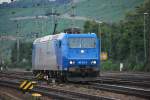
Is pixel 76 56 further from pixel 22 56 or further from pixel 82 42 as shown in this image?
pixel 22 56

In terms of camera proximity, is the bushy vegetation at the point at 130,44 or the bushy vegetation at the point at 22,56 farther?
the bushy vegetation at the point at 22,56

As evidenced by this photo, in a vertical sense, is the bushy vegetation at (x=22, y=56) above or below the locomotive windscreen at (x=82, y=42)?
below

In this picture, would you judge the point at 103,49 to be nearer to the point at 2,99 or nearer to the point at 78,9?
the point at 2,99

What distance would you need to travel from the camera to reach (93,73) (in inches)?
1358

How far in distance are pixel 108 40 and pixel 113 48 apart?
3.70 m

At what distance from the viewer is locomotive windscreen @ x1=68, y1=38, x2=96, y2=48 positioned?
115 feet

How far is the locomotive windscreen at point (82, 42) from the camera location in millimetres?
35188

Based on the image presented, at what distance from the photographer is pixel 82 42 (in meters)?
35.2

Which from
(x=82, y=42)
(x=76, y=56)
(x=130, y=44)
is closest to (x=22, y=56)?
(x=130, y=44)

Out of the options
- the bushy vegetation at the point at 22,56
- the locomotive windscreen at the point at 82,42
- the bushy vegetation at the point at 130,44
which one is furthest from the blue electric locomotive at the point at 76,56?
the bushy vegetation at the point at 22,56

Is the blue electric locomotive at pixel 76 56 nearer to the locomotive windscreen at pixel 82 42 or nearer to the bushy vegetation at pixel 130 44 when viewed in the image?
the locomotive windscreen at pixel 82 42

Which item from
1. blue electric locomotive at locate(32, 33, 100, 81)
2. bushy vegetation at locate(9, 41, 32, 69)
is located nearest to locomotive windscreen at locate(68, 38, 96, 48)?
blue electric locomotive at locate(32, 33, 100, 81)

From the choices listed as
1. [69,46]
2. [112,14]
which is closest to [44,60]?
[69,46]

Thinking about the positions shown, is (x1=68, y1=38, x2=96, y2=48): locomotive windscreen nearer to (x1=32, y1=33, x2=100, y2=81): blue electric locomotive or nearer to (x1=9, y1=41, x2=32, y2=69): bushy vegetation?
(x1=32, y1=33, x2=100, y2=81): blue electric locomotive
